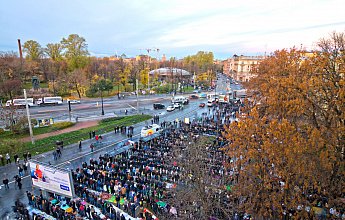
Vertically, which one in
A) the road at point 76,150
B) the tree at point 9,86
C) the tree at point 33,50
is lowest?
the road at point 76,150

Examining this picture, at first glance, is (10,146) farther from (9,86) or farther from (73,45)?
(73,45)

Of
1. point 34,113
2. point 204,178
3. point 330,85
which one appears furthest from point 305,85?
point 34,113

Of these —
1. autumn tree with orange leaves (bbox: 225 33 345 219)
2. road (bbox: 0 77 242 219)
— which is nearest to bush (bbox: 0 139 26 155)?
road (bbox: 0 77 242 219)

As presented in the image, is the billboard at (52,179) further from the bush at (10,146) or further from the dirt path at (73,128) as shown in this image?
the dirt path at (73,128)

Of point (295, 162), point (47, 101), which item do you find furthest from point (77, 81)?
point (295, 162)

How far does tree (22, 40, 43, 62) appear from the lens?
67.2 m

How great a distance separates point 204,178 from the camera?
11.7 meters

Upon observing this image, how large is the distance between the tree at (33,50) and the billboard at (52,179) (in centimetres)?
6738

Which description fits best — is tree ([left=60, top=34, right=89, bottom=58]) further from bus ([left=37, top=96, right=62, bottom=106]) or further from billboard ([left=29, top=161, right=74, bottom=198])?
billboard ([left=29, top=161, right=74, bottom=198])

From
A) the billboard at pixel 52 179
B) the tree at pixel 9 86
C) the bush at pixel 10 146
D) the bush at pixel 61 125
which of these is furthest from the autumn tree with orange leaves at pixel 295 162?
the tree at pixel 9 86

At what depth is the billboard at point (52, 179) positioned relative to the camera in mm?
12719

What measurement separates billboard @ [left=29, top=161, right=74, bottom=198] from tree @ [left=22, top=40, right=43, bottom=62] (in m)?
67.4

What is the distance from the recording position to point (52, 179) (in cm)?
1319

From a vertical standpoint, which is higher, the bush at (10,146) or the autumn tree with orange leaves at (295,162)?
the autumn tree with orange leaves at (295,162)
